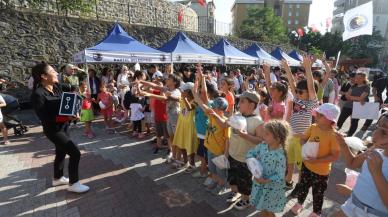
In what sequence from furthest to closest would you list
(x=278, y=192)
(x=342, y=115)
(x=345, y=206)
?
1. (x=342, y=115)
2. (x=278, y=192)
3. (x=345, y=206)

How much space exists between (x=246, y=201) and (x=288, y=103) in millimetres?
1608

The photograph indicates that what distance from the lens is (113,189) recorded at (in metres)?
4.16

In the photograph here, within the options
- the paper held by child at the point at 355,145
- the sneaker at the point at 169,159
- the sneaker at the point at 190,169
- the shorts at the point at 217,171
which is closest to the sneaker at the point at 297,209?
the shorts at the point at 217,171

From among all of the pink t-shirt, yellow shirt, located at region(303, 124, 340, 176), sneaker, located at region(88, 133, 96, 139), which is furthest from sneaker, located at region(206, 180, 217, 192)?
sneaker, located at region(88, 133, 96, 139)

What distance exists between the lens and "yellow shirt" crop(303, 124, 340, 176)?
2.95 m

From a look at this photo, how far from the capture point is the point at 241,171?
349cm

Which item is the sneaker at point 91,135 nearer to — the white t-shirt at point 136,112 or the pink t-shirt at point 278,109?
the white t-shirt at point 136,112

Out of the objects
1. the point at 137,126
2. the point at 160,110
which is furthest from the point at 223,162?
the point at 137,126

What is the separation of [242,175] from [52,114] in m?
2.86

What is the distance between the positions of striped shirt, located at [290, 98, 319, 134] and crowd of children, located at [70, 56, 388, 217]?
0.5 inches

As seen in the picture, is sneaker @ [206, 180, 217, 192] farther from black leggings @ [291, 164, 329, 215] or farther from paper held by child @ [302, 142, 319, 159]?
paper held by child @ [302, 142, 319, 159]

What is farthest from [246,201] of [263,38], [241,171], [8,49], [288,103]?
[263,38]

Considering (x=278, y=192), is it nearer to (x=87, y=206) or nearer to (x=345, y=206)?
(x=345, y=206)

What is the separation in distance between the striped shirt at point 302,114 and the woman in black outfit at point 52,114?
132 inches
